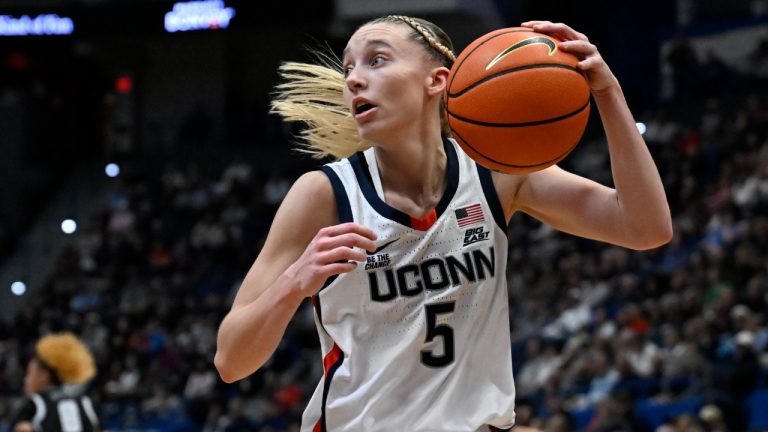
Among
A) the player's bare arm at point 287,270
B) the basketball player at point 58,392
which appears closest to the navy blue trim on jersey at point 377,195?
the player's bare arm at point 287,270

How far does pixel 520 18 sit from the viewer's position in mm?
18594

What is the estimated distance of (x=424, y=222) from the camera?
10.5ft

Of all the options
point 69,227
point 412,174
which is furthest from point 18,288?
point 412,174

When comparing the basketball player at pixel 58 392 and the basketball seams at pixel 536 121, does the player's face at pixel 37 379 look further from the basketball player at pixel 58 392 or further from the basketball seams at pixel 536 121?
the basketball seams at pixel 536 121

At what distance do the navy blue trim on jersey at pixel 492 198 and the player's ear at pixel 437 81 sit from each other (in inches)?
10.5

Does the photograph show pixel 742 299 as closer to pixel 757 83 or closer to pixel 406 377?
pixel 757 83

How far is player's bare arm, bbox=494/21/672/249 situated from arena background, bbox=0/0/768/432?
482 centimetres

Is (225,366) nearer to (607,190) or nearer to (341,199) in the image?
(341,199)

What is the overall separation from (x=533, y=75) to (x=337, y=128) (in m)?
0.87

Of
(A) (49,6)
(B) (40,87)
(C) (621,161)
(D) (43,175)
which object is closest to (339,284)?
(C) (621,161)

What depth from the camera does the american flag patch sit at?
10.5ft

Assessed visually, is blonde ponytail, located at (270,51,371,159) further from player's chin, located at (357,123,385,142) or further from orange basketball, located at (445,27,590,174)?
orange basketball, located at (445,27,590,174)

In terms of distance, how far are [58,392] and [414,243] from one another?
4.27 meters

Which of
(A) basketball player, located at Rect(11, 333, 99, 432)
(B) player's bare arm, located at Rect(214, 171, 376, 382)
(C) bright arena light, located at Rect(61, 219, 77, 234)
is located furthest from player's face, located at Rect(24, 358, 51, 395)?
(C) bright arena light, located at Rect(61, 219, 77, 234)
